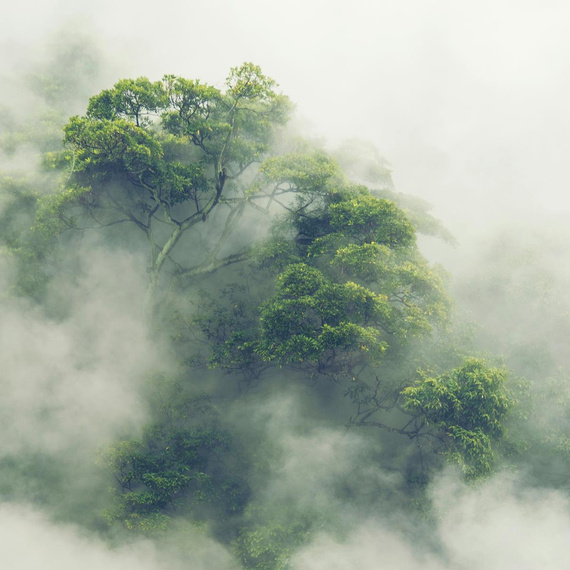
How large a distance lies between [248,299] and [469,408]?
654cm

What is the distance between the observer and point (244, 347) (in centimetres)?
1290

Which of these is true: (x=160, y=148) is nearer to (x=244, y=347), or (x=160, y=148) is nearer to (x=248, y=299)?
(x=248, y=299)

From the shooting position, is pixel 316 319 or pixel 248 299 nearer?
pixel 316 319

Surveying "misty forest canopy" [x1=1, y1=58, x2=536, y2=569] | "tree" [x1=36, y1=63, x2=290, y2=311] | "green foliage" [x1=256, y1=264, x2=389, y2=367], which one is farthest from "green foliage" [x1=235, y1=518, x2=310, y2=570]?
"tree" [x1=36, y1=63, x2=290, y2=311]

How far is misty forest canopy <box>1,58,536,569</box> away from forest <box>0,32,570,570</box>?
0.05 m

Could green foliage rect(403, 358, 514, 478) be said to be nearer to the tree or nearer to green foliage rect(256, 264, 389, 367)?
green foliage rect(256, 264, 389, 367)

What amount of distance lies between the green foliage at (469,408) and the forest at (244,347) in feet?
0.16

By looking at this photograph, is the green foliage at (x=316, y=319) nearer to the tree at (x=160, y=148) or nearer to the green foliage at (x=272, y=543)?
the green foliage at (x=272, y=543)

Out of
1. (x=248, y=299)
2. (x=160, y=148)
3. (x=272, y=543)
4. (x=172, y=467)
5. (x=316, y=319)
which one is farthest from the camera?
(x=248, y=299)

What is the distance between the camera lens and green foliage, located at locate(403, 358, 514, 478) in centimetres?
1055

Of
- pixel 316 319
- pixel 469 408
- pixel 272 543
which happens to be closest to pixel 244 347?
pixel 316 319

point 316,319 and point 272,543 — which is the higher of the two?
point 316,319

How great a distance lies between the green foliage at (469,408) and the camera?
34.6 ft

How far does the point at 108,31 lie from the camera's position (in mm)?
25562
